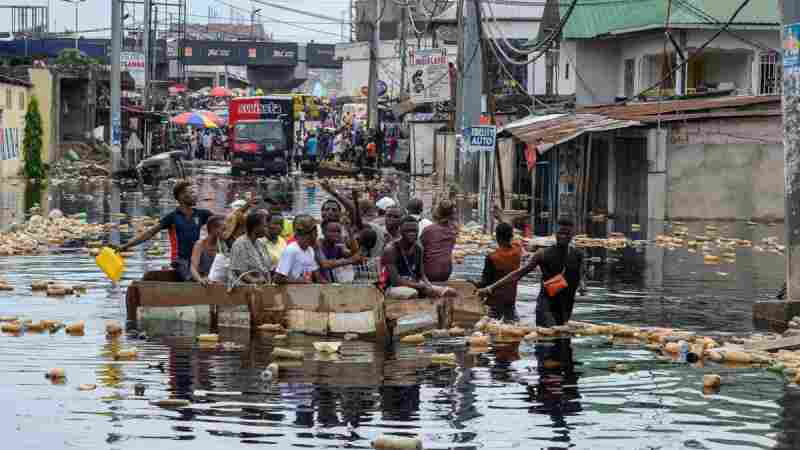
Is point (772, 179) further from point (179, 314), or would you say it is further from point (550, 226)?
point (179, 314)

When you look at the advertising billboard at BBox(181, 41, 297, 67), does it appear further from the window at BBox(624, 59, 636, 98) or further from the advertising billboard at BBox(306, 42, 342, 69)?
the window at BBox(624, 59, 636, 98)

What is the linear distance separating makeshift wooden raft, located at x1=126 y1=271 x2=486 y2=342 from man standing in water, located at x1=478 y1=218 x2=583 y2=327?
963 mm

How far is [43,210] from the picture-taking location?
118 ft

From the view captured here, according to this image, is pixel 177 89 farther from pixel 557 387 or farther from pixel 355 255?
pixel 557 387

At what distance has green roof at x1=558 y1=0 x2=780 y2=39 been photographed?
44500 mm

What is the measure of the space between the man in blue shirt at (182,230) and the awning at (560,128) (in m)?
17.3

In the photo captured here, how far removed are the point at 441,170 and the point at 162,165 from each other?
11.6 meters

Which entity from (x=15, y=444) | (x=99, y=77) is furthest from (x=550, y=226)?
(x=99, y=77)

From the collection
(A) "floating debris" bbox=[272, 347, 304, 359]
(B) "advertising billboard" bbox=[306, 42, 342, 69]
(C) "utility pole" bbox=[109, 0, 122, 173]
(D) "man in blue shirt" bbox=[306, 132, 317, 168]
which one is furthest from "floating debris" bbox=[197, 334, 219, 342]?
(B) "advertising billboard" bbox=[306, 42, 342, 69]

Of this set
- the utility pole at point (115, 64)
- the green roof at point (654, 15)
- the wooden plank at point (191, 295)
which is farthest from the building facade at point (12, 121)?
the wooden plank at point (191, 295)

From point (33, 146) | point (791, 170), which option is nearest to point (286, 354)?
point (791, 170)

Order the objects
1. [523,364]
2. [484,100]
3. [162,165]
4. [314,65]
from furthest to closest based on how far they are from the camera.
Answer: [314,65] < [162,165] < [484,100] < [523,364]

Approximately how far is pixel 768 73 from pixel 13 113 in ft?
82.4

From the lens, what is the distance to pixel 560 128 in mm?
35906
